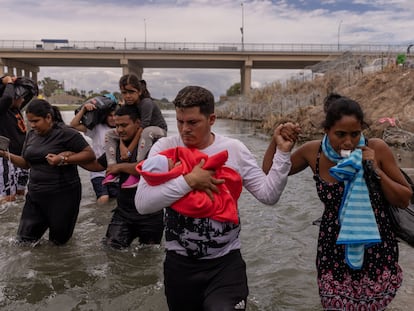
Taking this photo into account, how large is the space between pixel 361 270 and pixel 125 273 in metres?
3.03

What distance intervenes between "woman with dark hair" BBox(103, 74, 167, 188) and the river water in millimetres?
1127

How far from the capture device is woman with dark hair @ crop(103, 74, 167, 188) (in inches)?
182

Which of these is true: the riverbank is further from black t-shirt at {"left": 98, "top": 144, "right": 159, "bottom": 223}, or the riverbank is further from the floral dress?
the floral dress

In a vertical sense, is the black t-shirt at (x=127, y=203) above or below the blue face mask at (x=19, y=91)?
below

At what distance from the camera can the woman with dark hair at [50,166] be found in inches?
196

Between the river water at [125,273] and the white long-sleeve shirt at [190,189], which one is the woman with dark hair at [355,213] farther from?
the river water at [125,273]

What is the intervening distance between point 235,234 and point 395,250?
1.07 metres

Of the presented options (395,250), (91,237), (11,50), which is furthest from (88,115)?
(11,50)

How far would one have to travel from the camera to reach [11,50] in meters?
64.0

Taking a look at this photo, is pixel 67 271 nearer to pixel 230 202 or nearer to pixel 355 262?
pixel 230 202

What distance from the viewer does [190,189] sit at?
8.45ft

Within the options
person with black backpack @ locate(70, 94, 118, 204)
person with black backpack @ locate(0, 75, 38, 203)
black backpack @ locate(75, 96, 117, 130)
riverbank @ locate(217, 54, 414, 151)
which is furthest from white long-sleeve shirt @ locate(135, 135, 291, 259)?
riverbank @ locate(217, 54, 414, 151)

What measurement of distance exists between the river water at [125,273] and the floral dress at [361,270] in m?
1.59

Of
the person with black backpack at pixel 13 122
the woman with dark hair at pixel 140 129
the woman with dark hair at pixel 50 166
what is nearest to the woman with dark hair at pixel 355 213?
the woman with dark hair at pixel 140 129
